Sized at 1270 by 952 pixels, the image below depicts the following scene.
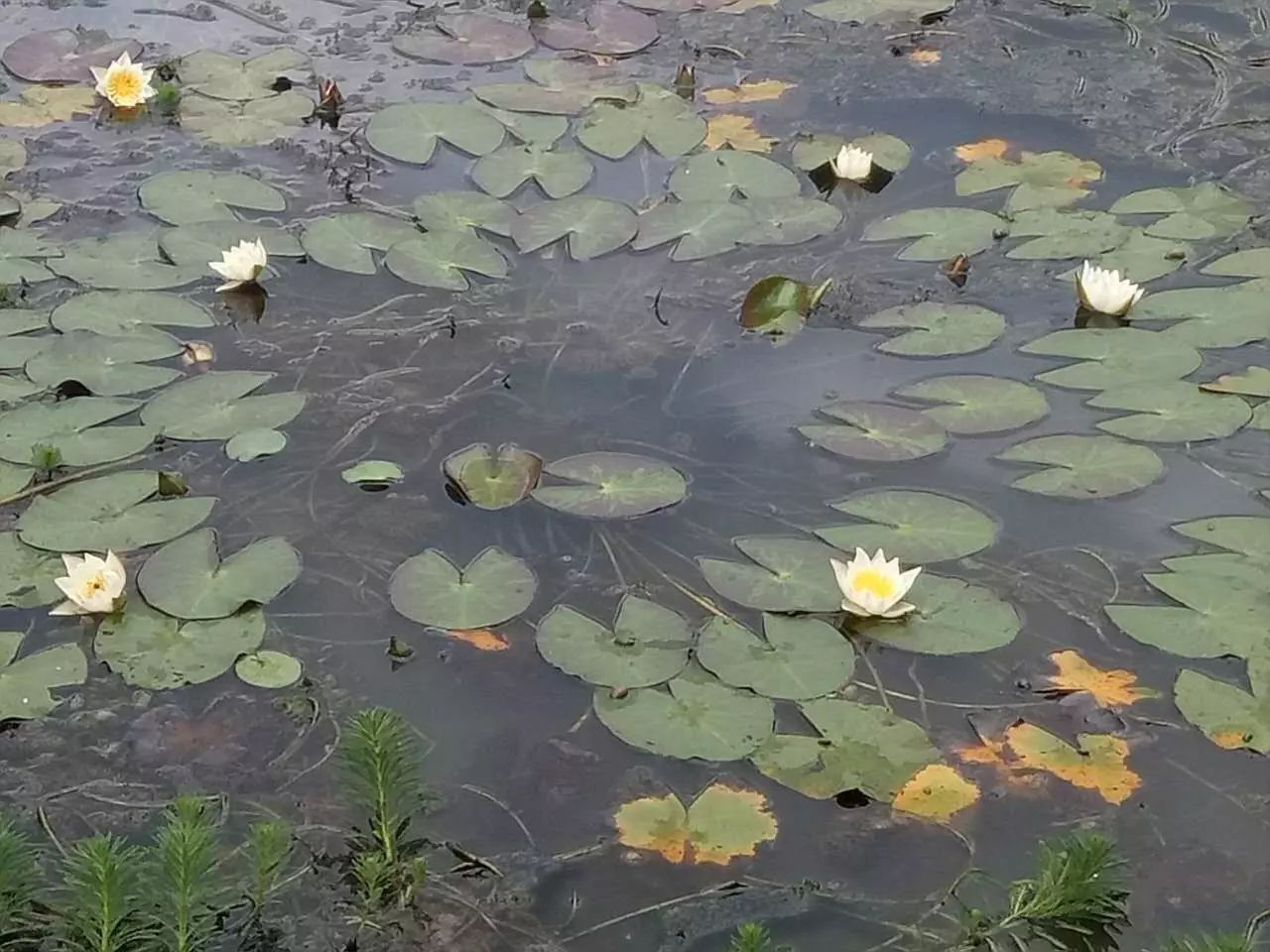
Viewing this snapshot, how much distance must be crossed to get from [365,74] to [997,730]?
3247mm

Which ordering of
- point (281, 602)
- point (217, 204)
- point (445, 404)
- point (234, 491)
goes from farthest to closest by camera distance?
point (217, 204)
point (445, 404)
point (234, 491)
point (281, 602)

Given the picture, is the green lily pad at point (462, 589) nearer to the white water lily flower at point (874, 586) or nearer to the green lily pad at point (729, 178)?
the white water lily flower at point (874, 586)

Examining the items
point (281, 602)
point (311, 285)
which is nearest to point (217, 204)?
point (311, 285)

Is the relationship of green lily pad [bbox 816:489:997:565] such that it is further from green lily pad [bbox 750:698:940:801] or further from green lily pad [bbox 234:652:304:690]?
green lily pad [bbox 234:652:304:690]

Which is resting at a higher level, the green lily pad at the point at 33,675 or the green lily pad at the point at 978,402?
the green lily pad at the point at 978,402

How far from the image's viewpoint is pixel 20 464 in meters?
3.04

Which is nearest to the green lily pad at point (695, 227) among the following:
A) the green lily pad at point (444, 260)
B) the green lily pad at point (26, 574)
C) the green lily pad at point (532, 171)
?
the green lily pad at point (532, 171)

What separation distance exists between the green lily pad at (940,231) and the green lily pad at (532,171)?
0.85 m

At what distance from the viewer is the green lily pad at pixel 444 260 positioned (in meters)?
3.68

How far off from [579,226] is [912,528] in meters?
1.43

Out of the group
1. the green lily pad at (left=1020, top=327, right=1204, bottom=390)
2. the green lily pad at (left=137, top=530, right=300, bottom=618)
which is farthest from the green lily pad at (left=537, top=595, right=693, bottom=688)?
the green lily pad at (left=1020, top=327, right=1204, bottom=390)

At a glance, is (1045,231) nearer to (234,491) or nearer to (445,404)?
(445,404)

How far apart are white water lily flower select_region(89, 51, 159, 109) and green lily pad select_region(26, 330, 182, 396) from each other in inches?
53.3

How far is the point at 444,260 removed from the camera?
3734 mm
